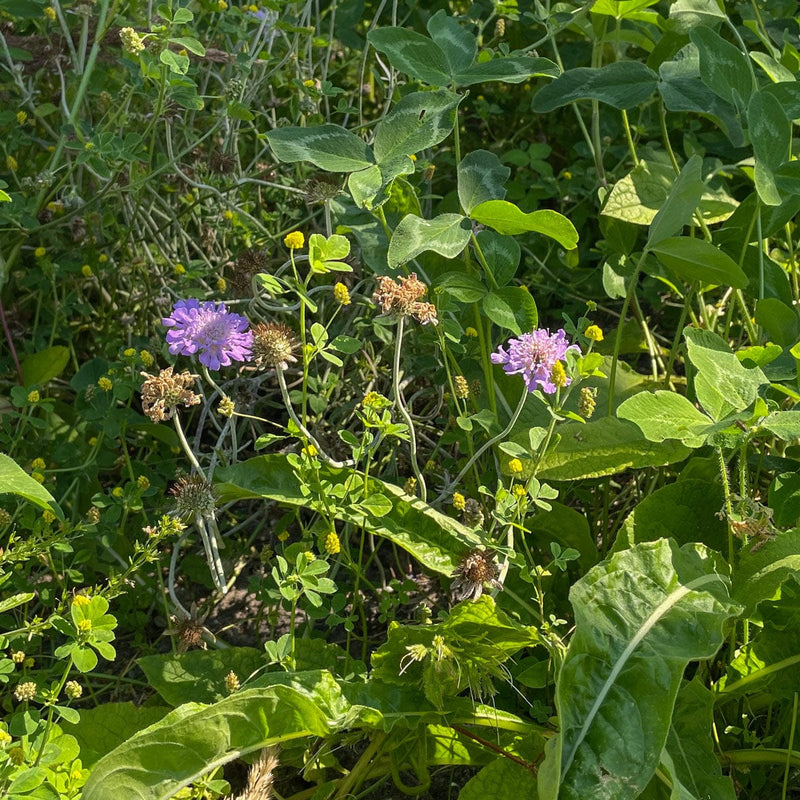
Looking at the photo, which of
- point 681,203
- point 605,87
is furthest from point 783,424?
point 605,87

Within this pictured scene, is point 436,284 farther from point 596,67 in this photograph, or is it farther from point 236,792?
point 236,792

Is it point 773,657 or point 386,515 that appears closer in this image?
point 773,657

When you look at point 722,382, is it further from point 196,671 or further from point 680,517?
point 196,671

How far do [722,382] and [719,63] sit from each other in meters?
0.69

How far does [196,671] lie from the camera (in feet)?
5.41

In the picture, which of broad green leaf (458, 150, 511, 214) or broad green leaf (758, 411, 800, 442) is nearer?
broad green leaf (758, 411, 800, 442)

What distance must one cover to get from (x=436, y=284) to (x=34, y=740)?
0.95 metres

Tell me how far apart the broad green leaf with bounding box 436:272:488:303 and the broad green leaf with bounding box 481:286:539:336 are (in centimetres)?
2

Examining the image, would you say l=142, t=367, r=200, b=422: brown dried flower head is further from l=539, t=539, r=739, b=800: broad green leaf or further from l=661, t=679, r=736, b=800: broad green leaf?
l=661, t=679, r=736, b=800: broad green leaf

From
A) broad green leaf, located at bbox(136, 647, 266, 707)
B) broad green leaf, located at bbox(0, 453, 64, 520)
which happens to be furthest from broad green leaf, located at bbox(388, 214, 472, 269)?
broad green leaf, located at bbox(136, 647, 266, 707)

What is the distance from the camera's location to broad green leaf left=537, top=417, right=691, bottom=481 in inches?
67.3

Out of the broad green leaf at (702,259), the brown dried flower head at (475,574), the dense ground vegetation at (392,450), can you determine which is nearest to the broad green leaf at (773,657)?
the dense ground vegetation at (392,450)

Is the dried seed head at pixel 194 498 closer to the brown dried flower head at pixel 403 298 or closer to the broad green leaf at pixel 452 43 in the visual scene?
the brown dried flower head at pixel 403 298

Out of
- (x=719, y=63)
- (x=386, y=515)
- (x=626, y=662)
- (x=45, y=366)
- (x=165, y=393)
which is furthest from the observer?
(x=45, y=366)
